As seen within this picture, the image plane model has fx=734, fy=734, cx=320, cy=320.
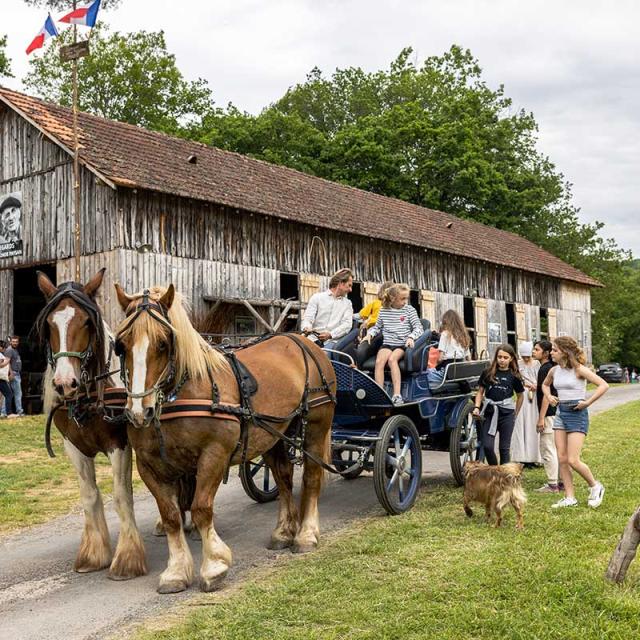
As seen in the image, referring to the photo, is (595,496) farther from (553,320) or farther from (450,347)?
(553,320)

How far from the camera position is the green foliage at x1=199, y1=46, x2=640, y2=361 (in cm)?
3928

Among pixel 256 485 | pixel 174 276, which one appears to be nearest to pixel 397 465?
pixel 256 485

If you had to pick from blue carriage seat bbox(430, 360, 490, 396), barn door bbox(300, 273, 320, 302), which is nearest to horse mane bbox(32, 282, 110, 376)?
blue carriage seat bbox(430, 360, 490, 396)

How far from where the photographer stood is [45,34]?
1512 centimetres

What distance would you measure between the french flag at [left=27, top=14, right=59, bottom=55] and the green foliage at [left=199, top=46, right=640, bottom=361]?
21907 millimetres

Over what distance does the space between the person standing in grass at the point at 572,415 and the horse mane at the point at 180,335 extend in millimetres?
3682

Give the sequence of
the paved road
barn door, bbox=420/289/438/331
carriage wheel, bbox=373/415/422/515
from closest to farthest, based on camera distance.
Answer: the paved road → carriage wheel, bbox=373/415/422/515 → barn door, bbox=420/289/438/331

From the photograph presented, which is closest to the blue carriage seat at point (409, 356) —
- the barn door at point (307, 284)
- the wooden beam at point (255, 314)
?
the wooden beam at point (255, 314)

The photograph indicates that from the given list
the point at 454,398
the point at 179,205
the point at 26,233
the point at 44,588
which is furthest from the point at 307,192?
the point at 44,588

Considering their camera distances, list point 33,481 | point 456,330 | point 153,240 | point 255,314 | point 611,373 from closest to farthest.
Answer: point 456,330
point 33,481
point 153,240
point 255,314
point 611,373

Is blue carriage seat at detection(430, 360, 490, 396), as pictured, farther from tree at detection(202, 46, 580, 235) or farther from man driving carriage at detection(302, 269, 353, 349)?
tree at detection(202, 46, 580, 235)

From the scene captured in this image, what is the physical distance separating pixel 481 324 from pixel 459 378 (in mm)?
20389

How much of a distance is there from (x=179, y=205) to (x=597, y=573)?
45.8 feet

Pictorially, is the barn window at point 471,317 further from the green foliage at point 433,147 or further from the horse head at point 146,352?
the horse head at point 146,352
